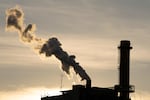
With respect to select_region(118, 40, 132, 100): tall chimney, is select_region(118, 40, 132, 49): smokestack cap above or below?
above

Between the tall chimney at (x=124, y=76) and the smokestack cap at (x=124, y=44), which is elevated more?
the smokestack cap at (x=124, y=44)

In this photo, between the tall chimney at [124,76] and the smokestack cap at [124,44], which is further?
the smokestack cap at [124,44]

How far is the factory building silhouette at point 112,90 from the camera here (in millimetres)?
81625

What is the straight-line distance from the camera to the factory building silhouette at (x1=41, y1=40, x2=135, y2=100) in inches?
3214

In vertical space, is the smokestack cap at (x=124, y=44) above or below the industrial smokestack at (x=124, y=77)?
above

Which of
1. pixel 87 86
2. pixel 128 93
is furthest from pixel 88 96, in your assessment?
pixel 128 93

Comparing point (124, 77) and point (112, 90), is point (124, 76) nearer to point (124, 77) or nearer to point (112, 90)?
point (124, 77)

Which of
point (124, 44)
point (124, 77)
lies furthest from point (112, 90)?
point (124, 44)

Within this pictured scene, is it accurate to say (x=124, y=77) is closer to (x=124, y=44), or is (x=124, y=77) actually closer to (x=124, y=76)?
(x=124, y=76)

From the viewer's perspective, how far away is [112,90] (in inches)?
3342

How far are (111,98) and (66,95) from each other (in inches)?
296

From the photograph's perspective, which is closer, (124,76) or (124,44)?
(124,76)

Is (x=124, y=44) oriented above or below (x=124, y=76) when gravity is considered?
above

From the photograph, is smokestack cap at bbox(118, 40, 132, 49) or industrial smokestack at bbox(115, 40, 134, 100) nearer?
industrial smokestack at bbox(115, 40, 134, 100)
